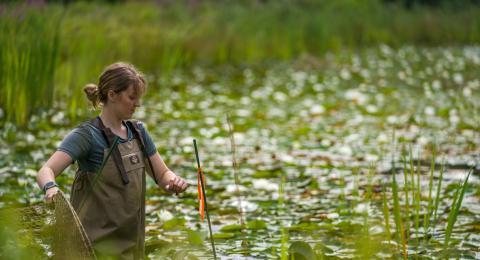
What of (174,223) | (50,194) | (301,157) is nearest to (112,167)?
(50,194)

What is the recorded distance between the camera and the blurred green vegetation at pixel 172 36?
5.62m

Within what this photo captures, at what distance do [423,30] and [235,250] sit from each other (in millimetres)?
14362

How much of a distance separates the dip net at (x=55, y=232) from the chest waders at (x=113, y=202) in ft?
0.62

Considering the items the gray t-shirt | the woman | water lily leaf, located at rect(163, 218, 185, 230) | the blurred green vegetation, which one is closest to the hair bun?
the woman

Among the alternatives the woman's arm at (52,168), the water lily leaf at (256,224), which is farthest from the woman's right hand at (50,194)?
the water lily leaf at (256,224)

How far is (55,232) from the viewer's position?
7.65 feet

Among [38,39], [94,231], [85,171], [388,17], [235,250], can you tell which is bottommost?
[235,250]

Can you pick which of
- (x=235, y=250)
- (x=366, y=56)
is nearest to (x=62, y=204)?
(x=235, y=250)

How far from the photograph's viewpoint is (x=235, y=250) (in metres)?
3.37

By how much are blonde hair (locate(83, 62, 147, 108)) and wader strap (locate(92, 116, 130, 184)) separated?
0.08m

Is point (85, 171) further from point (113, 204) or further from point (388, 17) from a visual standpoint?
point (388, 17)

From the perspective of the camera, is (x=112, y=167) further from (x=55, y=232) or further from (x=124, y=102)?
(x=55, y=232)

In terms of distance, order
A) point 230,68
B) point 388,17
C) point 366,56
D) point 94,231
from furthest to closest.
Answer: point 388,17 → point 366,56 → point 230,68 → point 94,231

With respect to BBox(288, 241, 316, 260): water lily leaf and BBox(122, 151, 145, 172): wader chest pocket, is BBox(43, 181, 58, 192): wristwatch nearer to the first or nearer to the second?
BBox(122, 151, 145, 172): wader chest pocket
